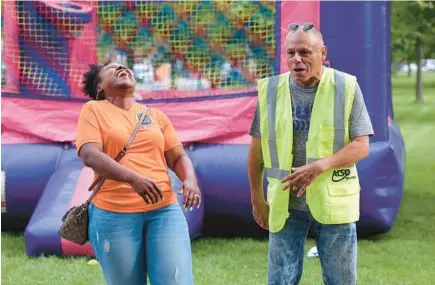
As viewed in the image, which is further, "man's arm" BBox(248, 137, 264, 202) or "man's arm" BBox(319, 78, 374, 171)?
"man's arm" BBox(248, 137, 264, 202)

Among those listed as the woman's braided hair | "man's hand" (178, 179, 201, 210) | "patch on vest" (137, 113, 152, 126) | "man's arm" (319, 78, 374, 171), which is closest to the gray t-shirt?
"man's arm" (319, 78, 374, 171)

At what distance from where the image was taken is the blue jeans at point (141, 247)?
3574 mm

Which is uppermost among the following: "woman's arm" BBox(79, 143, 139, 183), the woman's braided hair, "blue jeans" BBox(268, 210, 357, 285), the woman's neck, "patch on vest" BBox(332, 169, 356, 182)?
the woman's braided hair

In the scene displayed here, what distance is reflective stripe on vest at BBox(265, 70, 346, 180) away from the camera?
3535 mm

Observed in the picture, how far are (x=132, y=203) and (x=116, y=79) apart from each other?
23.5 inches

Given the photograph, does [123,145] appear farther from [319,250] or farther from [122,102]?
[319,250]

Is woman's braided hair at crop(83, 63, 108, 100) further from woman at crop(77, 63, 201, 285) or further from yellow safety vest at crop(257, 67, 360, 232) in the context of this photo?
yellow safety vest at crop(257, 67, 360, 232)

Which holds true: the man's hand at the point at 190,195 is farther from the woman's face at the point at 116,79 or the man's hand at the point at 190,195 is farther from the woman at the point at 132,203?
the woman's face at the point at 116,79

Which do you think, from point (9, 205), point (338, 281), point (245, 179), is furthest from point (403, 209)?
point (338, 281)

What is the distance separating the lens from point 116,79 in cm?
380

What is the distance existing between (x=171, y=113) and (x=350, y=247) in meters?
3.81

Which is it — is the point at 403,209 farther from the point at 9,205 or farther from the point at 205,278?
the point at 9,205

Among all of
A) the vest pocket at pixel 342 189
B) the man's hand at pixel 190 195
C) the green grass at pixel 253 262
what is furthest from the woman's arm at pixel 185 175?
the green grass at pixel 253 262

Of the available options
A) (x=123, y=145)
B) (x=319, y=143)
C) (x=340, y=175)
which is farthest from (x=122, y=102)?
(x=340, y=175)
